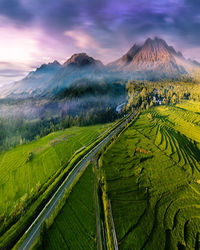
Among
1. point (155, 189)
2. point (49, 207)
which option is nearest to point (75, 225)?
point (49, 207)

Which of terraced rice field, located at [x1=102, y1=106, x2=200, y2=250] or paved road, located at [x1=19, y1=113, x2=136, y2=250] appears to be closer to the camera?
paved road, located at [x1=19, y1=113, x2=136, y2=250]

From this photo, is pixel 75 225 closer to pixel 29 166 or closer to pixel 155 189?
pixel 155 189

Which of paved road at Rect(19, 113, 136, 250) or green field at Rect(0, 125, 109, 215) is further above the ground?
paved road at Rect(19, 113, 136, 250)

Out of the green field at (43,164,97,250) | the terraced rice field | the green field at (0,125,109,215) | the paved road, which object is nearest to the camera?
the green field at (43,164,97,250)

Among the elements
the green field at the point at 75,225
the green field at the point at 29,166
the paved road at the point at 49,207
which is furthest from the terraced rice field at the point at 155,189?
the green field at the point at 29,166

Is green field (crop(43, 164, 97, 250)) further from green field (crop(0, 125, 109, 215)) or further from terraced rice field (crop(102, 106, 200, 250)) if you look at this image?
green field (crop(0, 125, 109, 215))

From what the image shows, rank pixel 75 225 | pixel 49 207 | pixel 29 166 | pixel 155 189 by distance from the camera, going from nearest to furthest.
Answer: pixel 75 225
pixel 49 207
pixel 155 189
pixel 29 166

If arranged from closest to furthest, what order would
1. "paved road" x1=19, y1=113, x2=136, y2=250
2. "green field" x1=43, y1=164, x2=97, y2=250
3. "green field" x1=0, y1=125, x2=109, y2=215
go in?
"green field" x1=43, y1=164, x2=97, y2=250
"paved road" x1=19, y1=113, x2=136, y2=250
"green field" x1=0, y1=125, x2=109, y2=215

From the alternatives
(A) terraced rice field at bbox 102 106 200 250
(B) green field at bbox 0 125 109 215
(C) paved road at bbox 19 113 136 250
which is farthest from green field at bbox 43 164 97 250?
(B) green field at bbox 0 125 109 215
